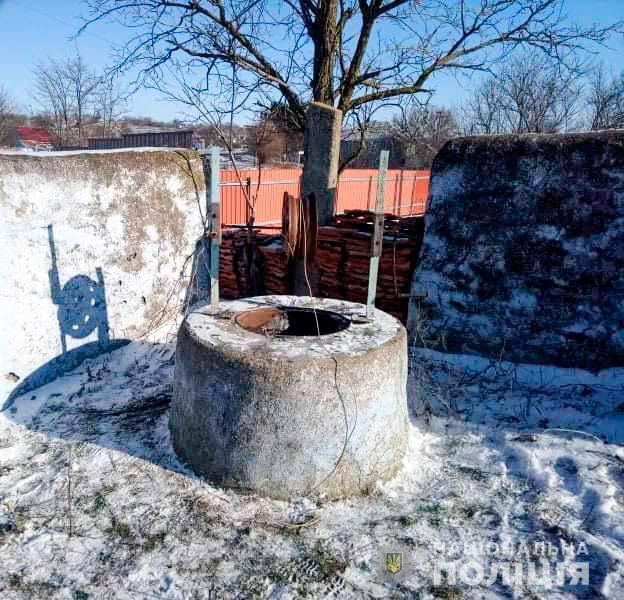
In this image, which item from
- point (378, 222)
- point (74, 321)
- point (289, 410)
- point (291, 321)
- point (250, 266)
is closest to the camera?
point (289, 410)

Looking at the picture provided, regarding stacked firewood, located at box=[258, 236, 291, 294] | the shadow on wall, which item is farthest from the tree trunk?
the shadow on wall

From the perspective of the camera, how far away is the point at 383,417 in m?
3.13

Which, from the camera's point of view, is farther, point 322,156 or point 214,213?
point 322,156

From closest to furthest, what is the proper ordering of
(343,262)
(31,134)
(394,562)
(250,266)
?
(394,562)
(343,262)
(250,266)
(31,134)

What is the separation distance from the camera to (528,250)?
15.5 feet

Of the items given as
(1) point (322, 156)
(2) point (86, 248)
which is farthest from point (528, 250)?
(2) point (86, 248)

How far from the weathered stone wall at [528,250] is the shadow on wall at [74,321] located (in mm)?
3206

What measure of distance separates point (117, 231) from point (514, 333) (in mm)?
4052

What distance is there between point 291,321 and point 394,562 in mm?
2067

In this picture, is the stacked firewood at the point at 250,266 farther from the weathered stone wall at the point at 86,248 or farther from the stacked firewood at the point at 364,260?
the weathered stone wall at the point at 86,248

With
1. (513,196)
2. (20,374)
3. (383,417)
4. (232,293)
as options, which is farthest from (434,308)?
(20,374)

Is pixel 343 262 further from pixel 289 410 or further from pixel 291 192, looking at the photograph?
pixel 291 192

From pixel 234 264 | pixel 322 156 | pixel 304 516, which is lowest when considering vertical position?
pixel 304 516

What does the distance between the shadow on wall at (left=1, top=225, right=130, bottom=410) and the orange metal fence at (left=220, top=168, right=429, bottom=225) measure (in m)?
7.36
